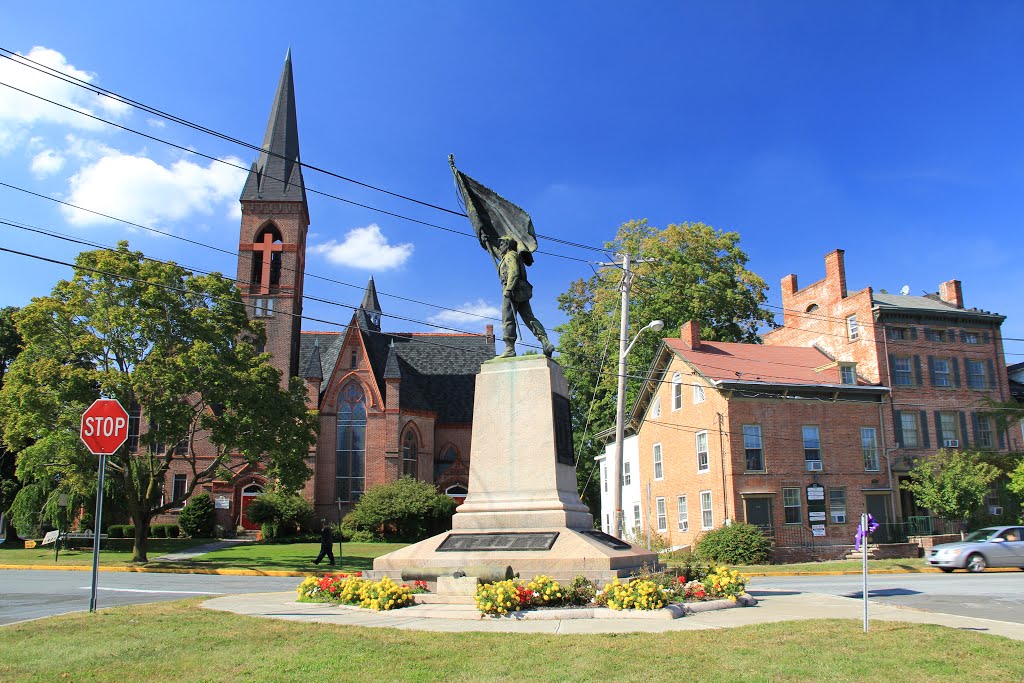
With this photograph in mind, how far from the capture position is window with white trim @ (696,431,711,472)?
33003mm

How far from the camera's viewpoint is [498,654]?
7492 mm

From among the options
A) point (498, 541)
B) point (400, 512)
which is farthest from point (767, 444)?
point (400, 512)

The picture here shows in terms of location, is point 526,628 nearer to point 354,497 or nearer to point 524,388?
point 524,388

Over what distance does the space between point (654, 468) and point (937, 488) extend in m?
12.1

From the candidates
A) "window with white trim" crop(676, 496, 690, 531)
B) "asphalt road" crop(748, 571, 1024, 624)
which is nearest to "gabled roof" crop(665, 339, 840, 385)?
"window with white trim" crop(676, 496, 690, 531)

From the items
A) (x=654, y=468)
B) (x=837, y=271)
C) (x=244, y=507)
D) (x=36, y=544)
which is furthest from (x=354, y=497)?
(x=837, y=271)

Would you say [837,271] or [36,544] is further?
[36,544]

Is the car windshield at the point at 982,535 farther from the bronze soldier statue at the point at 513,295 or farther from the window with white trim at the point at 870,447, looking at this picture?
the bronze soldier statue at the point at 513,295

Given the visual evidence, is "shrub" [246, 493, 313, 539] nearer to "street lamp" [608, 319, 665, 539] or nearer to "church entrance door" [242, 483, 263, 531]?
"church entrance door" [242, 483, 263, 531]

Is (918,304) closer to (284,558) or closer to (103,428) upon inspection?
(284,558)

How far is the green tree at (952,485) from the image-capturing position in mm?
31547

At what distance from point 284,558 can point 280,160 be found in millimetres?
36139

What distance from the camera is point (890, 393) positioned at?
34.8 m

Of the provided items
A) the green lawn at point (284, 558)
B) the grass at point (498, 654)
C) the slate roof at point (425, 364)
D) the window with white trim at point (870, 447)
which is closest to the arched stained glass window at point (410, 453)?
the slate roof at point (425, 364)
